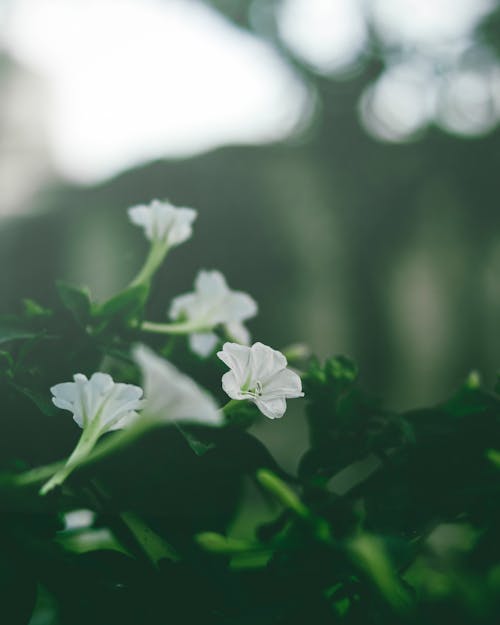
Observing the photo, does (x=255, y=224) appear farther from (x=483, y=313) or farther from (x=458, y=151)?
(x=458, y=151)

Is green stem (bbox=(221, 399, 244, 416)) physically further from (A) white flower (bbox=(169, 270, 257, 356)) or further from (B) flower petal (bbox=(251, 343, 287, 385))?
(A) white flower (bbox=(169, 270, 257, 356))

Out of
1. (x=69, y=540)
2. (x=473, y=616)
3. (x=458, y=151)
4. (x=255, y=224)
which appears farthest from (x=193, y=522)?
(x=458, y=151)

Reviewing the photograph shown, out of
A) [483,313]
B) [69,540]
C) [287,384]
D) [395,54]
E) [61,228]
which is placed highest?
[287,384]

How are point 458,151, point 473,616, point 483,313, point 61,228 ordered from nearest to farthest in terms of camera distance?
point 473,616
point 61,228
point 483,313
point 458,151

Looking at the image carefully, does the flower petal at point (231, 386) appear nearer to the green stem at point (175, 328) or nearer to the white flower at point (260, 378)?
the white flower at point (260, 378)

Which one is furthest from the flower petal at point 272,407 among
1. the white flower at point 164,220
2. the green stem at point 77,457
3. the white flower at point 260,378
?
the white flower at point 164,220

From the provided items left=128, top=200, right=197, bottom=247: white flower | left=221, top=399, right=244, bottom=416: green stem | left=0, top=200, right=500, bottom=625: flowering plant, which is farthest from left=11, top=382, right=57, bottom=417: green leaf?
left=128, top=200, right=197, bottom=247: white flower

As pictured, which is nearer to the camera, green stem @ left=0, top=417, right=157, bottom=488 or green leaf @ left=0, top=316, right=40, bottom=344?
green stem @ left=0, top=417, right=157, bottom=488

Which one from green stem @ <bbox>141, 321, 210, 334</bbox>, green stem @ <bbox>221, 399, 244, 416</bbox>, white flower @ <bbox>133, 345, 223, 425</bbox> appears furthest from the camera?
green stem @ <bbox>141, 321, 210, 334</bbox>
